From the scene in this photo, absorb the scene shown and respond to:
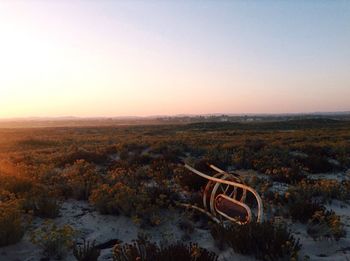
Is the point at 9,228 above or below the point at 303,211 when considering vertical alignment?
above

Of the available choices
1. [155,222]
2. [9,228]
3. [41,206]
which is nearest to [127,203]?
[155,222]

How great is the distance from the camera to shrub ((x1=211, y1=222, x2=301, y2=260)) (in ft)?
16.0

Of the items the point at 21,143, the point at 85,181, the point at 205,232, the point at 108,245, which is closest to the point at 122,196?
the point at 108,245

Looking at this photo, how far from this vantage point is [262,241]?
504cm

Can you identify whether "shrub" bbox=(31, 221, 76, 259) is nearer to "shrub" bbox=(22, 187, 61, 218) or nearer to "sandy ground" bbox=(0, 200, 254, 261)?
"sandy ground" bbox=(0, 200, 254, 261)

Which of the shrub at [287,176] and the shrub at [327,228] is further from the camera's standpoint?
the shrub at [287,176]

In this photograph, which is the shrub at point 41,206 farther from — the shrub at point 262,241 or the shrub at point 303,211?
the shrub at point 303,211

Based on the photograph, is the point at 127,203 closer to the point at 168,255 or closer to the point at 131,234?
the point at 131,234

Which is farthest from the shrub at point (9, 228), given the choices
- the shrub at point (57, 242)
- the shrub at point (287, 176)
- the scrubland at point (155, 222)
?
the shrub at point (287, 176)

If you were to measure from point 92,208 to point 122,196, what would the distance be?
3.68 feet

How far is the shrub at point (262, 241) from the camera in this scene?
16.0 ft

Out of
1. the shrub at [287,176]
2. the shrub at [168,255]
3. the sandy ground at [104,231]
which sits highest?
the shrub at [168,255]

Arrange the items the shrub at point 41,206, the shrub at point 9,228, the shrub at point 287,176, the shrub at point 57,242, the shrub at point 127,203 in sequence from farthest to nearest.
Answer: the shrub at point 287,176
the shrub at point 41,206
the shrub at point 127,203
the shrub at point 9,228
the shrub at point 57,242

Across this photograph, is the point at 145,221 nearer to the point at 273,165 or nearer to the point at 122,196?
→ the point at 122,196
